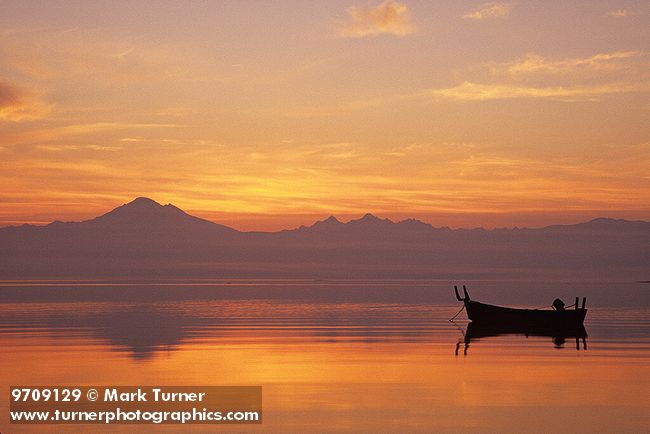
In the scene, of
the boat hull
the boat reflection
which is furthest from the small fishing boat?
the boat reflection

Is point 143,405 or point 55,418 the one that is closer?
point 55,418

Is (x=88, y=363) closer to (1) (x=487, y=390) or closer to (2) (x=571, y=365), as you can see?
(1) (x=487, y=390)

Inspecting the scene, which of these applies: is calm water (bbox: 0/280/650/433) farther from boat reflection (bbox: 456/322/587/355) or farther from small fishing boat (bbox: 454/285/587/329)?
small fishing boat (bbox: 454/285/587/329)

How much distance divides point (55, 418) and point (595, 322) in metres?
51.5

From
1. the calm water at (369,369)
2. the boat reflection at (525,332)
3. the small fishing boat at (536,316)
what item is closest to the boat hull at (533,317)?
the small fishing boat at (536,316)

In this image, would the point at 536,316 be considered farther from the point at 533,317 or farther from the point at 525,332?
the point at 525,332

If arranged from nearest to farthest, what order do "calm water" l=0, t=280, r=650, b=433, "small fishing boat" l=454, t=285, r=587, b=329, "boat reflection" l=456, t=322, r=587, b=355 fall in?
"calm water" l=0, t=280, r=650, b=433, "boat reflection" l=456, t=322, r=587, b=355, "small fishing boat" l=454, t=285, r=587, b=329

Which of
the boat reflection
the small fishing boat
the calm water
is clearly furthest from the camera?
the small fishing boat

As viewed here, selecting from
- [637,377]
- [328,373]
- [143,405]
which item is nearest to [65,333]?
[328,373]

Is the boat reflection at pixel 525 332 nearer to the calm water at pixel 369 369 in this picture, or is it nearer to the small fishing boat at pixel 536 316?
the small fishing boat at pixel 536 316

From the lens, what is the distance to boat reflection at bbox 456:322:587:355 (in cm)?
5181

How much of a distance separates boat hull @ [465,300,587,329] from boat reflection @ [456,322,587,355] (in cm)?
31

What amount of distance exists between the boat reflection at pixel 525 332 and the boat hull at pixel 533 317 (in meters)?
0.31

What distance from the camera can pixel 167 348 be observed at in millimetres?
45125
